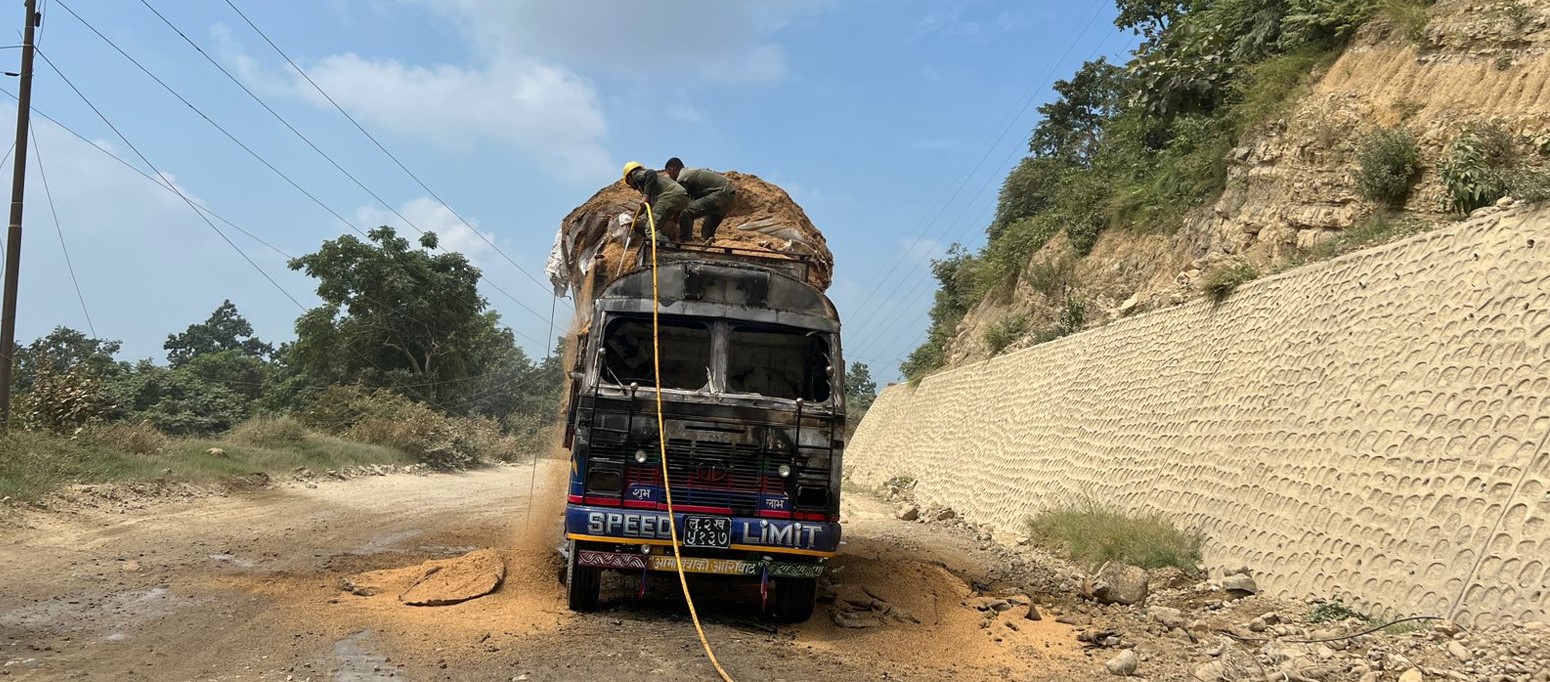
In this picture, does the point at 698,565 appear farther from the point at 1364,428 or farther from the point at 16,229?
the point at 16,229

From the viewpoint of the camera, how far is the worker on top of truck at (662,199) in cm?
909

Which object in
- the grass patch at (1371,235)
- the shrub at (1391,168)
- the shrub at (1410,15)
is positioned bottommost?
the grass patch at (1371,235)

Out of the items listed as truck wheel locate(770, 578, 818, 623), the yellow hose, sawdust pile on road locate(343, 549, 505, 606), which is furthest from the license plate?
sawdust pile on road locate(343, 549, 505, 606)

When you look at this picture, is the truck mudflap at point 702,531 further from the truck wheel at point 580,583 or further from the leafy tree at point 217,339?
the leafy tree at point 217,339

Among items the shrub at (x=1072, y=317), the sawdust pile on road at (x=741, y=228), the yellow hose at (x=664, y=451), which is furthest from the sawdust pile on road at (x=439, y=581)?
the shrub at (x=1072, y=317)

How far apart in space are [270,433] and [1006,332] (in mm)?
17772

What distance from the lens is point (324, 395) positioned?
97.4 ft

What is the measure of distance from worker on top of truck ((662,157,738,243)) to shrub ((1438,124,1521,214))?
7695 mm

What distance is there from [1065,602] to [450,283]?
34314 millimetres

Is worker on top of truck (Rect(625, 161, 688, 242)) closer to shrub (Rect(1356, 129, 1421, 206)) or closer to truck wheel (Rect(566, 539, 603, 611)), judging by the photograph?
truck wheel (Rect(566, 539, 603, 611))

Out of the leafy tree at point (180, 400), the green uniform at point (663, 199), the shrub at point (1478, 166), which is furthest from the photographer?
the leafy tree at point (180, 400)

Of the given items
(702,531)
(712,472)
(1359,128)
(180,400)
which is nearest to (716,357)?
(712,472)

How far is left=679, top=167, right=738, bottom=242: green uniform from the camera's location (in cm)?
944

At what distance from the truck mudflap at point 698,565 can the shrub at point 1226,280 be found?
7.64m
